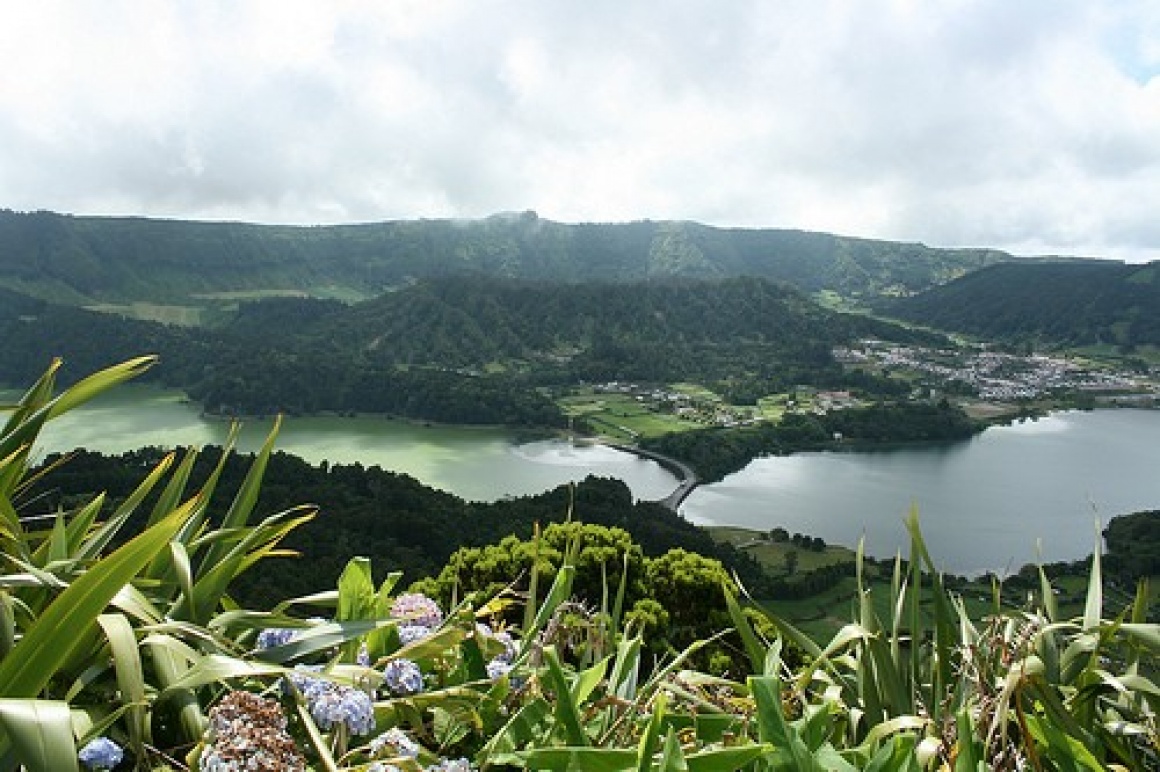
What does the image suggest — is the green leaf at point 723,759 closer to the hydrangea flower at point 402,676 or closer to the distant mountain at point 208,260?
the hydrangea flower at point 402,676

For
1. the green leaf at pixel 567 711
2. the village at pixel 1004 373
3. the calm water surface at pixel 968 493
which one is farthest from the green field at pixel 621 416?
the green leaf at pixel 567 711

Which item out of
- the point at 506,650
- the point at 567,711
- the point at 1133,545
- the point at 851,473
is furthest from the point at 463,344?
the point at 567,711

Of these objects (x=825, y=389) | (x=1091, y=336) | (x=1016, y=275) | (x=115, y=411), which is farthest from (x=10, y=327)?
(x=1016, y=275)

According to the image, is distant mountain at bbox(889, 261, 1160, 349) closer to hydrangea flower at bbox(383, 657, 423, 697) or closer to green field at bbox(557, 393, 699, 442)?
green field at bbox(557, 393, 699, 442)

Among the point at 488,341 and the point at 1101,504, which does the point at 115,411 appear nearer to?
the point at 488,341

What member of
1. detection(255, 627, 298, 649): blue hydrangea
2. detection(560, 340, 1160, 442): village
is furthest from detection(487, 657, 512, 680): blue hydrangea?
detection(560, 340, 1160, 442): village

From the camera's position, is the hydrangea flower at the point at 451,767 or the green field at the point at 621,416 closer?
the hydrangea flower at the point at 451,767
